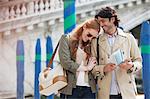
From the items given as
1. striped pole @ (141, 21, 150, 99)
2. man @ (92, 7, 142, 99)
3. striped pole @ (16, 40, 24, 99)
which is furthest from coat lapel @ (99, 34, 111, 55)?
striped pole @ (16, 40, 24, 99)

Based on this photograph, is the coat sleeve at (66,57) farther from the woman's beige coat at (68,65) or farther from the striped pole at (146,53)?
the striped pole at (146,53)

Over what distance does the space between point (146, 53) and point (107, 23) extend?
0.63 meters

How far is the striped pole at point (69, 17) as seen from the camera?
242 cm

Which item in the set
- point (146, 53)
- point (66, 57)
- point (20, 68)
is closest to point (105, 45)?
point (66, 57)

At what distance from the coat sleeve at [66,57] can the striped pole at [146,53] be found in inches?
23.9

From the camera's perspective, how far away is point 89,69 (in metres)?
1.48

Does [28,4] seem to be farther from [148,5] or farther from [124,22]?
[148,5]

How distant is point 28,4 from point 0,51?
0.57m

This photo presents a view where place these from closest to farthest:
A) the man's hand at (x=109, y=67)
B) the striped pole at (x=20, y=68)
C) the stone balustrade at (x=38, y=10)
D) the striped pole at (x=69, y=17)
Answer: the man's hand at (x=109, y=67) < the striped pole at (x=69, y=17) < the striped pole at (x=20, y=68) < the stone balustrade at (x=38, y=10)

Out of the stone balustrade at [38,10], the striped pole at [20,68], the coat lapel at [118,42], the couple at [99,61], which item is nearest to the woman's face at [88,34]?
the couple at [99,61]

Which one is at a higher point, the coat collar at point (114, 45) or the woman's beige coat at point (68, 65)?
the coat collar at point (114, 45)

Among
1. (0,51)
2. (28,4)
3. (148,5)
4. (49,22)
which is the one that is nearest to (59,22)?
(49,22)

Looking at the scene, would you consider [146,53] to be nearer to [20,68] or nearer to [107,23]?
[107,23]

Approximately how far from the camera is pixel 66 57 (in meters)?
1.46
